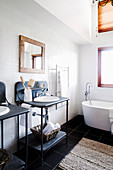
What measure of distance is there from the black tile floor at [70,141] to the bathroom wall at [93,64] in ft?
2.95

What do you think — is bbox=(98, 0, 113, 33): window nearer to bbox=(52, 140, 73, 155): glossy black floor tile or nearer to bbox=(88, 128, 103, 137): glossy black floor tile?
bbox=(88, 128, 103, 137): glossy black floor tile

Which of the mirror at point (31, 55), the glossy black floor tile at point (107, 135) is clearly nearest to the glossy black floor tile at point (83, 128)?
the glossy black floor tile at point (107, 135)

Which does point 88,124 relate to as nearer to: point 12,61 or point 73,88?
point 73,88

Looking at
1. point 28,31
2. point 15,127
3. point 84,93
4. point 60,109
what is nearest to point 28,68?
point 28,31

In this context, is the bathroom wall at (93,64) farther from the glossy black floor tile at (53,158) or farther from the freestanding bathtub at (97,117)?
the glossy black floor tile at (53,158)

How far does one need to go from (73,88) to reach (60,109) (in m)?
0.86

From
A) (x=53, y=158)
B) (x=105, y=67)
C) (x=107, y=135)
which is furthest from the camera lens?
(x=105, y=67)

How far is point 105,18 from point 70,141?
130 inches

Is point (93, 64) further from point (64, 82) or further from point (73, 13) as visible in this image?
point (73, 13)

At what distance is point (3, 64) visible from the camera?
5.60ft

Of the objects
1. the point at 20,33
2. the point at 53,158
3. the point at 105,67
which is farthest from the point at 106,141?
the point at 20,33

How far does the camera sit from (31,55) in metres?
2.12

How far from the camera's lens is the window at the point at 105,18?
336 cm

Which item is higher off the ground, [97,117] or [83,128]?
[97,117]
